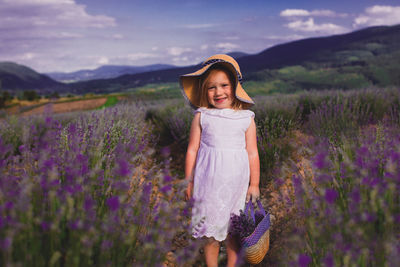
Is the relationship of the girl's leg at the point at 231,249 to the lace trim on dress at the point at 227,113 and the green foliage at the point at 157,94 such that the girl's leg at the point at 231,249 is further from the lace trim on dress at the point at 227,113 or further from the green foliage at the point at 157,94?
the green foliage at the point at 157,94

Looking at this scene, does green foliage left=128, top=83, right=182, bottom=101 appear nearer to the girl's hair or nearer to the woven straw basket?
the girl's hair

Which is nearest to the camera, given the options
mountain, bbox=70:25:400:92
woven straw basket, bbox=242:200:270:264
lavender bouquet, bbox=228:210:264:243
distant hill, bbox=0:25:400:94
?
woven straw basket, bbox=242:200:270:264

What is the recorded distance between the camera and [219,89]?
214 cm

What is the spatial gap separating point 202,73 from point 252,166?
33.2 inches

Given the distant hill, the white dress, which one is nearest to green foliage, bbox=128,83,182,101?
the distant hill

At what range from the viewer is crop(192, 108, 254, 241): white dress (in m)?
2.00

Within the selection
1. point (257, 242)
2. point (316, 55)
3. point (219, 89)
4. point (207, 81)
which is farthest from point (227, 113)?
point (316, 55)

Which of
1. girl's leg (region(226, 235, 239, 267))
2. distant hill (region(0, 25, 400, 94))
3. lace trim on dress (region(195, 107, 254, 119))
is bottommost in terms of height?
girl's leg (region(226, 235, 239, 267))

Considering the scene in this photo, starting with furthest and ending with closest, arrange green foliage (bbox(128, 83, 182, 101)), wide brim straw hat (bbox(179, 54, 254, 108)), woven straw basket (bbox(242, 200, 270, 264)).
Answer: green foliage (bbox(128, 83, 182, 101)) < wide brim straw hat (bbox(179, 54, 254, 108)) < woven straw basket (bbox(242, 200, 270, 264))

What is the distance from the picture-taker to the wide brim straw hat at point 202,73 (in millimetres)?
2105

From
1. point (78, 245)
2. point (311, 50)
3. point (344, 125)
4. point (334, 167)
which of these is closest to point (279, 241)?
point (334, 167)

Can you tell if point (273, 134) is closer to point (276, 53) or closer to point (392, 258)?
point (392, 258)

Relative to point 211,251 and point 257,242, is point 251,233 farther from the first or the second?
point 211,251

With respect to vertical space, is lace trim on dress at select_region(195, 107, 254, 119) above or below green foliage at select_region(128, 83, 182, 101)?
below
